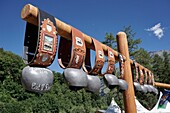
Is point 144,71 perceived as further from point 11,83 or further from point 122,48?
point 11,83

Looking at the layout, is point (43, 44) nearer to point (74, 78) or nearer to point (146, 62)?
point (74, 78)

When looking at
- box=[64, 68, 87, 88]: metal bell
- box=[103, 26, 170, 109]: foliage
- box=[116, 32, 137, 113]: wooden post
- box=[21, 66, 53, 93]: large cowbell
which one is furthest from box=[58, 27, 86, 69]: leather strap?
box=[103, 26, 170, 109]: foliage

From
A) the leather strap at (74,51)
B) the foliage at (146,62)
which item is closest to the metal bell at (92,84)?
the leather strap at (74,51)

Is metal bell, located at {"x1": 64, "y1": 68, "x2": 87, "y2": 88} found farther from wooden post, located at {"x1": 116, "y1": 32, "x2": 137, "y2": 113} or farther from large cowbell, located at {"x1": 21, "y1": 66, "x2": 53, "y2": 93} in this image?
wooden post, located at {"x1": 116, "y1": 32, "x2": 137, "y2": 113}

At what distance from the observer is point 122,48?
1.38 metres

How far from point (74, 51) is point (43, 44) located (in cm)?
16

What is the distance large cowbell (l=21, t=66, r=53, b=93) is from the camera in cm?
48

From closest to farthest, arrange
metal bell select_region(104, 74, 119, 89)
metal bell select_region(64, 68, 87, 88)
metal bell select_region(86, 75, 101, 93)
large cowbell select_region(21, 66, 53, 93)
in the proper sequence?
large cowbell select_region(21, 66, 53, 93) → metal bell select_region(64, 68, 87, 88) → metal bell select_region(86, 75, 101, 93) → metal bell select_region(104, 74, 119, 89)

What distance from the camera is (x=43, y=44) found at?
525 mm

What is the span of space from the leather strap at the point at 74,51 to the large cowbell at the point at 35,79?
139 millimetres

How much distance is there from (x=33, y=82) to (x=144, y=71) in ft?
4.30

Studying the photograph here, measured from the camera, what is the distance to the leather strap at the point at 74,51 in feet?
2.12

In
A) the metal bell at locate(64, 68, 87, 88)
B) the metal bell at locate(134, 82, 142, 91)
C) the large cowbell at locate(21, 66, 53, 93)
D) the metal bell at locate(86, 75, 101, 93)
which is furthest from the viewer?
the metal bell at locate(134, 82, 142, 91)

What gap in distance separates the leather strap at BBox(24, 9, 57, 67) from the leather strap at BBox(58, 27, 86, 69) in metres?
0.10
